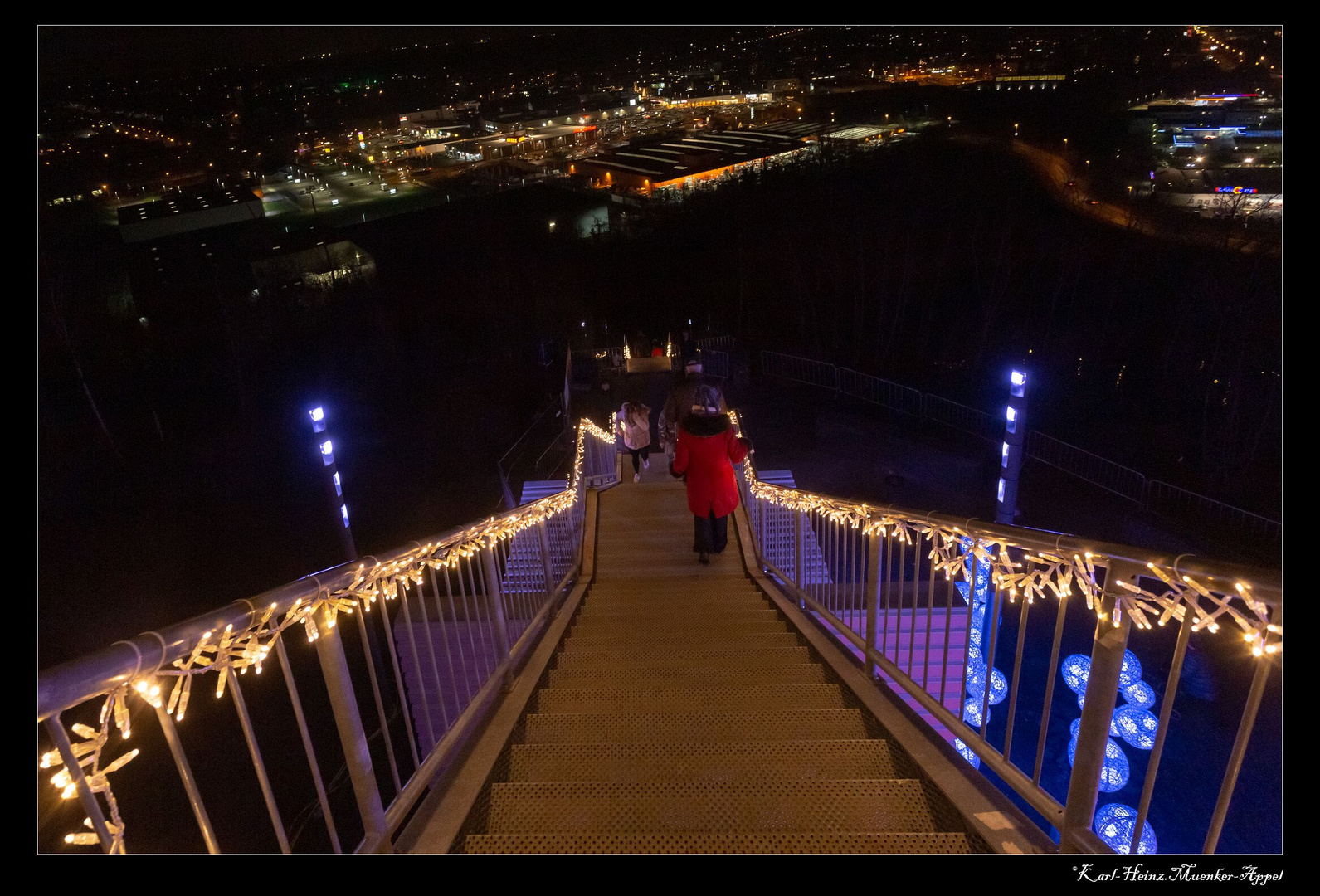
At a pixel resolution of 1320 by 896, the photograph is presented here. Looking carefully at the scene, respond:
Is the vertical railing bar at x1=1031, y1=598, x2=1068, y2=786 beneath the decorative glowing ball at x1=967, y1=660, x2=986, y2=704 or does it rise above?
above

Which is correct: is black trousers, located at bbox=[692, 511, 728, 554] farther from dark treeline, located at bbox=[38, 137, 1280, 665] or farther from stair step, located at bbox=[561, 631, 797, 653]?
dark treeline, located at bbox=[38, 137, 1280, 665]

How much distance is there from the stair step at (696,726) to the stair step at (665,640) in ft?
3.49

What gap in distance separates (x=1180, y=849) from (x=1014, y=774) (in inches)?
223

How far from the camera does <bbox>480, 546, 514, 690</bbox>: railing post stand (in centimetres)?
335

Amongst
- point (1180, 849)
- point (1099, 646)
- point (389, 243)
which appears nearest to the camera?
point (1099, 646)

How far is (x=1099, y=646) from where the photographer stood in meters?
1.82

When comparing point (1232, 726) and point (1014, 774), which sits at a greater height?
point (1014, 774)

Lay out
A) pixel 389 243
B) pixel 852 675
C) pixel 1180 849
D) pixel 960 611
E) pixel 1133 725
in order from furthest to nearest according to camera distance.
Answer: pixel 389 243 < pixel 960 611 < pixel 1133 725 < pixel 1180 849 < pixel 852 675

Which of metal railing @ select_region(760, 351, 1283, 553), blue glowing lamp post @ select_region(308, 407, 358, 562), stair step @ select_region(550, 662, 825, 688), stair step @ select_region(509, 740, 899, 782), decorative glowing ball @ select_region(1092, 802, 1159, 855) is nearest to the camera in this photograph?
stair step @ select_region(509, 740, 899, 782)

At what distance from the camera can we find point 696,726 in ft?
9.83

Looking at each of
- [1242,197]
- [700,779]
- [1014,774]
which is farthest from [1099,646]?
[1242,197]

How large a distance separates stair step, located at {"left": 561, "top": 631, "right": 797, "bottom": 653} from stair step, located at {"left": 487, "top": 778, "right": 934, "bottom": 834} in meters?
1.74

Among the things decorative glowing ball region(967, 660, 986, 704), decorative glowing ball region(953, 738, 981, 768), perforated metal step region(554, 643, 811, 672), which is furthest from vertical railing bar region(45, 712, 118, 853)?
decorative glowing ball region(967, 660, 986, 704)
